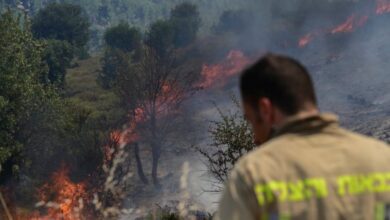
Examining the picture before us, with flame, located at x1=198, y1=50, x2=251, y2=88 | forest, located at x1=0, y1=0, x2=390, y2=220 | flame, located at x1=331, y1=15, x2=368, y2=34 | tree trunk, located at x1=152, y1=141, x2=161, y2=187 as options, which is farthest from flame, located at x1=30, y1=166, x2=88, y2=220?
flame, located at x1=331, y1=15, x2=368, y2=34

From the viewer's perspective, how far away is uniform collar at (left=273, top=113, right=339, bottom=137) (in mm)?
2572

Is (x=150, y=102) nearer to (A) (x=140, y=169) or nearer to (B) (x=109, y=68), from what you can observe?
(A) (x=140, y=169)

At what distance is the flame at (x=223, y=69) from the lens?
65250mm

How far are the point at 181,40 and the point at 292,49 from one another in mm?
14499

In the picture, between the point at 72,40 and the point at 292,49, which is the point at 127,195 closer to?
the point at 292,49

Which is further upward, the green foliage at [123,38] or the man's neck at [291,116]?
the green foliage at [123,38]

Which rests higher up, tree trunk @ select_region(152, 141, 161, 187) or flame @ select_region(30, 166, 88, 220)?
tree trunk @ select_region(152, 141, 161, 187)

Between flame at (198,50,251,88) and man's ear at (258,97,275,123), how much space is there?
200 ft

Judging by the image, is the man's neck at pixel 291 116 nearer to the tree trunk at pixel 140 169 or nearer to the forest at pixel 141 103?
the forest at pixel 141 103

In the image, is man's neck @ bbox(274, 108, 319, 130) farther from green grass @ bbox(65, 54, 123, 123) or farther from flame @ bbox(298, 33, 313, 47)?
flame @ bbox(298, 33, 313, 47)

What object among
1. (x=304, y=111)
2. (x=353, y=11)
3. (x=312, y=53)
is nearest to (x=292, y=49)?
(x=312, y=53)

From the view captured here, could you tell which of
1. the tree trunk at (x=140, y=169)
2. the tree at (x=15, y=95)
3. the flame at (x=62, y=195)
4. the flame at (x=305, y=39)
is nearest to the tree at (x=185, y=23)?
the flame at (x=305, y=39)

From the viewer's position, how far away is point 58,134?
3819cm

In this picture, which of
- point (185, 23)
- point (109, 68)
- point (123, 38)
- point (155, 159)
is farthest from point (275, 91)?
point (185, 23)
